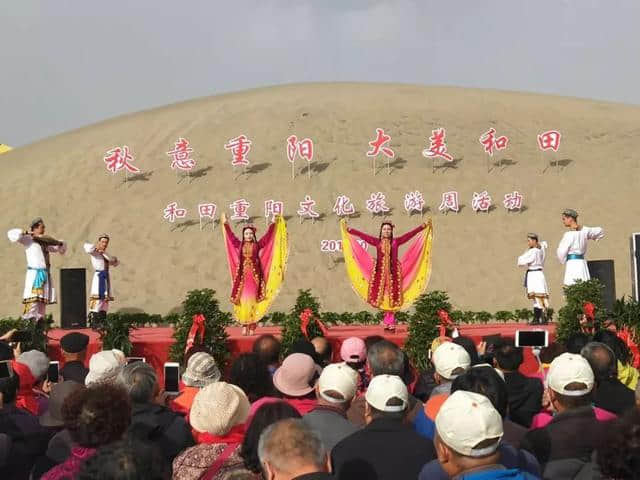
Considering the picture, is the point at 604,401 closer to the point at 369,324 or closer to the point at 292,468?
the point at 292,468

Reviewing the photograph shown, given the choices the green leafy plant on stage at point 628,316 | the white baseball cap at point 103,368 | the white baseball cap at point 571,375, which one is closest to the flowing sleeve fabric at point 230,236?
the green leafy plant on stage at point 628,316

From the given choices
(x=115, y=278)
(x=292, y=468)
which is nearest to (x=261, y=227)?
(x=115, y=278)

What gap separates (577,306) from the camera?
10078mm

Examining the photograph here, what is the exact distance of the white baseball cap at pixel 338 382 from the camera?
3910 mm

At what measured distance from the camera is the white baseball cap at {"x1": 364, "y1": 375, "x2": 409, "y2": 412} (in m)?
3.60

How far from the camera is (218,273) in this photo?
24000mm

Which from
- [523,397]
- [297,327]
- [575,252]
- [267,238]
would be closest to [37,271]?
[267,238]

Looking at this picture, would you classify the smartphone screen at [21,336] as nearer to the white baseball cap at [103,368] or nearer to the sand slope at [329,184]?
the white baseball cap at [103,368]

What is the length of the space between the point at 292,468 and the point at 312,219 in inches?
930

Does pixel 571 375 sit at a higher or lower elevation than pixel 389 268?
lower

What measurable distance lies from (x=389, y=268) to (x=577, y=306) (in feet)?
12.5

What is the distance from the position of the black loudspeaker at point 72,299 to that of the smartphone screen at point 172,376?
12114 mm

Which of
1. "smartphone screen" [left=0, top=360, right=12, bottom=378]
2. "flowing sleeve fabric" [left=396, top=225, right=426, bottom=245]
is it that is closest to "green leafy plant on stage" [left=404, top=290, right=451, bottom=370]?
"flowing sleeve fabric" [left=396, top=225, right=426, bottom=245]

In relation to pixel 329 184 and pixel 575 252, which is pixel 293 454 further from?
pixel 329 184
